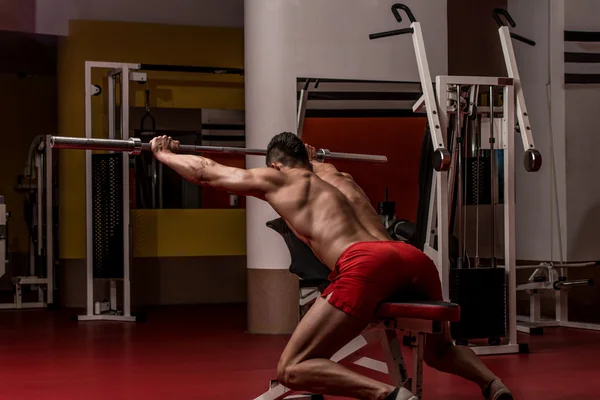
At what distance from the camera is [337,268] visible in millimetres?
3213

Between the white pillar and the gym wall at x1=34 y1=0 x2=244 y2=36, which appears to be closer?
the white pillar

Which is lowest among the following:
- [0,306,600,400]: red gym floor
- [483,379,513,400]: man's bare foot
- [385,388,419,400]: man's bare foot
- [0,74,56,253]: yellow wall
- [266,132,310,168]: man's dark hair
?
[0,306,600,400]: red gym floor

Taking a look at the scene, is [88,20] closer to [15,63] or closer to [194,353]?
[15,63]

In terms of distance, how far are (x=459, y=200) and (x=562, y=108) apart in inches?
77.3

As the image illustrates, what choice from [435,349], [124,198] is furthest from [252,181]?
[124,198]

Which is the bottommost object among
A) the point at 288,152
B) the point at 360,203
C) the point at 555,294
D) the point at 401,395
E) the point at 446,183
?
the point at 555,294

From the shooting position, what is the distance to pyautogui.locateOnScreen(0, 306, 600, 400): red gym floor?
4.10m

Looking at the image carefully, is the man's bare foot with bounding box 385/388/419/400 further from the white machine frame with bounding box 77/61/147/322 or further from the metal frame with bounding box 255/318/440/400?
the white machine frame with bounding box 77/61/147/322

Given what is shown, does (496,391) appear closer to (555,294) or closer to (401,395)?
(401,395)

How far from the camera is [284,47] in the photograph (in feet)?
20.1

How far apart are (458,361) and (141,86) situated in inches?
216

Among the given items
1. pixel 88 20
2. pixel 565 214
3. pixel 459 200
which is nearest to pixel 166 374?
pixel 459 200

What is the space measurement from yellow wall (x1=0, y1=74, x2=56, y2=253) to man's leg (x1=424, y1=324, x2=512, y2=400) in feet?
27.4

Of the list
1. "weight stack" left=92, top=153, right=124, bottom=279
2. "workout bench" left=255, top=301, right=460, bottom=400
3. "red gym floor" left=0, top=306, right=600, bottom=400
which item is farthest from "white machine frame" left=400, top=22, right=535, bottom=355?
"weight stack" left=92, top=153, right=124, bottom=279
